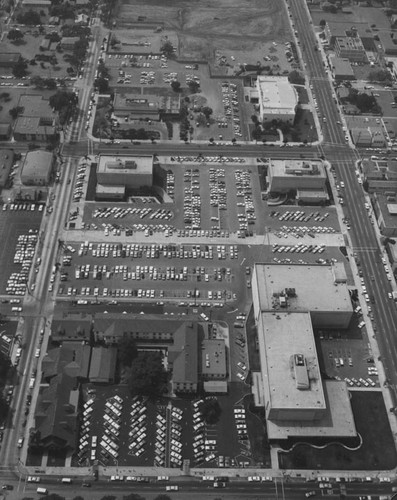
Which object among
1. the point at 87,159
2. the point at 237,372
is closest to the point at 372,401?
the point at 237,372

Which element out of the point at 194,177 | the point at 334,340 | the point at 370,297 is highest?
the point at 194,177

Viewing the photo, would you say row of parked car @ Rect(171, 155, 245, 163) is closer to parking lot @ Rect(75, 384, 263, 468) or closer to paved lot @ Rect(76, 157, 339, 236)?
paved lot @ Rect(76, 157, 339, 236)

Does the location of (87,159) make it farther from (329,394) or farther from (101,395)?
(329,394)

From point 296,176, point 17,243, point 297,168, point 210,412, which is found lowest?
point 210,412

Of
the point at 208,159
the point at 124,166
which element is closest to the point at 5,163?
the point at 124,166

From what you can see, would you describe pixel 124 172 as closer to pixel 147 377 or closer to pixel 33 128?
pixel 33 128

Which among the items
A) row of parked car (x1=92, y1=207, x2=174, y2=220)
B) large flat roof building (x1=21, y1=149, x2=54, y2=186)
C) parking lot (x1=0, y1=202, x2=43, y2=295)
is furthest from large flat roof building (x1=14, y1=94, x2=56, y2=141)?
row of parked car (x1=92, y1=207, x2=174, y2=220)
